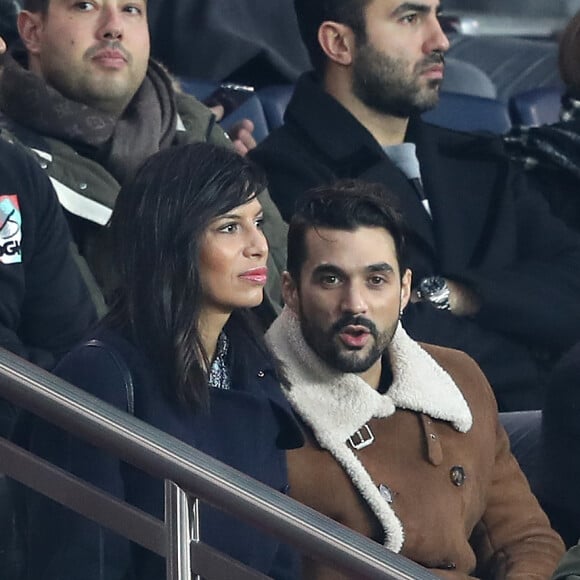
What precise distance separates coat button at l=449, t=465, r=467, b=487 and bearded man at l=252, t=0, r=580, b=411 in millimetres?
859

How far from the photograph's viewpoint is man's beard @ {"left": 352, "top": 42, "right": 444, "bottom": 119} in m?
4.92

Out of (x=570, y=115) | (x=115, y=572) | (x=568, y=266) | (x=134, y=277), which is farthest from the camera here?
(x=570, y=115)

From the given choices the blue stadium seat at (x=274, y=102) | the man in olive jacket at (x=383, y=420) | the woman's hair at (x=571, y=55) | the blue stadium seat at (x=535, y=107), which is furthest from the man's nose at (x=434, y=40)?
the blue stadium seat at (x=535, y=107)

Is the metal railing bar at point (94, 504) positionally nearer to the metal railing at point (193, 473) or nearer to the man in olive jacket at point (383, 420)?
the metal railing at point (193, 473)

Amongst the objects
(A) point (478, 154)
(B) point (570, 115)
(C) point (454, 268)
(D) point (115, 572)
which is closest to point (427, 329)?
(C) point (454, 268)

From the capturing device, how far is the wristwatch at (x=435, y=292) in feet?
15.3

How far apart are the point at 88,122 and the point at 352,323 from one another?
1008 mm

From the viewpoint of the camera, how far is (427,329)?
459 cm

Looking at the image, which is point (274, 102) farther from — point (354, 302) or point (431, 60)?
point (354, 302)

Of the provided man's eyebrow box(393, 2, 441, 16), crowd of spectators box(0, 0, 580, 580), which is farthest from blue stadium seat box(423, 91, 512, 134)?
man's eyebrow box(393, 2, 441, 16)

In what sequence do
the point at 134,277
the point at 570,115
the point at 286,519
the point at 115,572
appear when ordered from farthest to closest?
the point at 570,115, the point at 134,277, the point at 115,572, the point at 286,519

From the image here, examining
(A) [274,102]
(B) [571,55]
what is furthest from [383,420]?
(A) [274,102]

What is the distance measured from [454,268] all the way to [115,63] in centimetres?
99

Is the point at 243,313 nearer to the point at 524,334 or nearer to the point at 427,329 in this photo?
the point at 427,329
